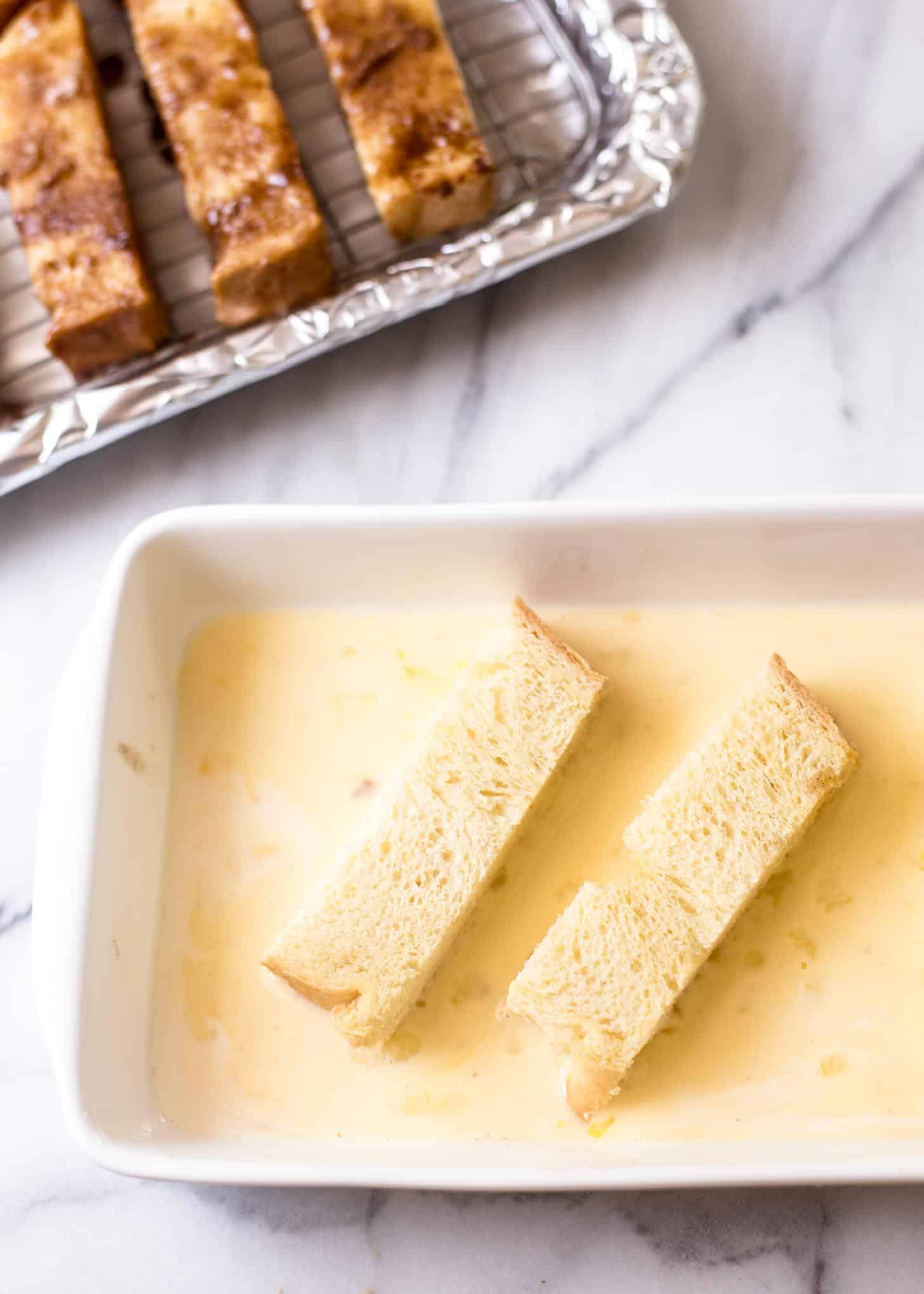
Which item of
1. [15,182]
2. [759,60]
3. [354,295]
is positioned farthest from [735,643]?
[15,182]

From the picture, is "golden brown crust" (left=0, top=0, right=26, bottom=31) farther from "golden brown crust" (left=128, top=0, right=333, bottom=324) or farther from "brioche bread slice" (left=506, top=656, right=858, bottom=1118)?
"brioche bread slice" (left=506, top=656, right=858, bottom=1118)

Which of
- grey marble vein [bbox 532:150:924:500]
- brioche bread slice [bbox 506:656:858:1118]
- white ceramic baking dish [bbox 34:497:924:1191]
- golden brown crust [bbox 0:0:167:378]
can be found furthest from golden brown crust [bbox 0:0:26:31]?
brioche bread slice [bbox 506:656:858:1118]

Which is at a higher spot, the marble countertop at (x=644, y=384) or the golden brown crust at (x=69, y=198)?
the golden brown crust at (x=69, y=198)

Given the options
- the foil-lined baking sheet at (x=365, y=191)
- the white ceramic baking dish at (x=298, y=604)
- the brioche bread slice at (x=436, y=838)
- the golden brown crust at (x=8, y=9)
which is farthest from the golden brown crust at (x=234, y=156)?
the brioche bread slice at (x=436, y=838)

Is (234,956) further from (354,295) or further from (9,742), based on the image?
(354,295)

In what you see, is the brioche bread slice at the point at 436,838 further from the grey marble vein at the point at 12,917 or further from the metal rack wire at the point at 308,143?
the metal rack wire at the point at 308,143

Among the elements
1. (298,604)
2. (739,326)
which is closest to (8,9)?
(298,604)
